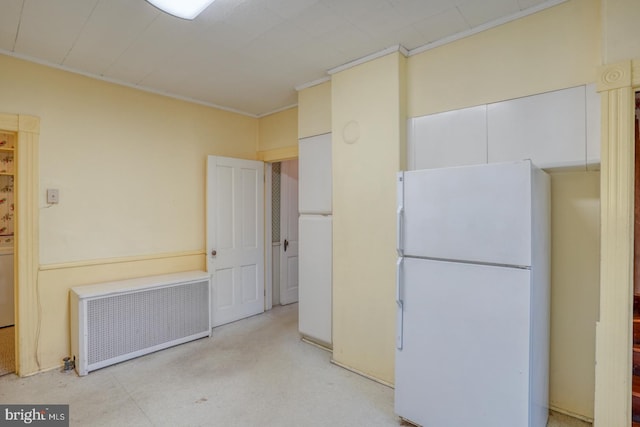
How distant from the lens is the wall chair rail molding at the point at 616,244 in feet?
5.51

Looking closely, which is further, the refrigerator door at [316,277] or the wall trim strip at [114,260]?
the refrigerator door at [316,277]

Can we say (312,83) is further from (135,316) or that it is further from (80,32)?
(135,316)

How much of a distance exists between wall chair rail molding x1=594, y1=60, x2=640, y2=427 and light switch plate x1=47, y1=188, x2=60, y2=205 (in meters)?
3.95

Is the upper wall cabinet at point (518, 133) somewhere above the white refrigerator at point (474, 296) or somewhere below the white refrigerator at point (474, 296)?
above

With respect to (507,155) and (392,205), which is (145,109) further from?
(507,155)

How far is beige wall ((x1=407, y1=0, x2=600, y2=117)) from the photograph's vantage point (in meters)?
1.93

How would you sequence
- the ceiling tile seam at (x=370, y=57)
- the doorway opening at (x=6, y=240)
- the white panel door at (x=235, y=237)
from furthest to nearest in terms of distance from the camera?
the white panel door at (x=235, y=237) < the doorway opening at (x=6, y=240) < the ceiling tile seam at (x=370, y=57)

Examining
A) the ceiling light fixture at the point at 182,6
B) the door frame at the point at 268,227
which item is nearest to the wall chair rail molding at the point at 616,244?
the ceiling light fixture at the point at 182,6

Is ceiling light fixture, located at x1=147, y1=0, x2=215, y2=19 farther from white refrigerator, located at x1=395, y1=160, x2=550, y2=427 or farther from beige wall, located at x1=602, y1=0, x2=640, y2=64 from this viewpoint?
beige wall, located at x1=602, y1=0, x2=640, y2=64

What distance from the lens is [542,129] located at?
206cm

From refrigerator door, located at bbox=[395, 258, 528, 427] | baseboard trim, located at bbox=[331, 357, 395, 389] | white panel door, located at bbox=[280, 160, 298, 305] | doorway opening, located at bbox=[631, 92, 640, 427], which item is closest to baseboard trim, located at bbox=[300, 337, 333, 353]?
baseboard trim, located at bbox=[331, 357, 395, 389]

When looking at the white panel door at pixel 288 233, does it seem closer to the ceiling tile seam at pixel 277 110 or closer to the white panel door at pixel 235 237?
the white panel door at pixel 235 237

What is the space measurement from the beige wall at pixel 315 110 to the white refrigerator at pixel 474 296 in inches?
55.9

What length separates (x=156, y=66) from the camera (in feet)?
9.39
